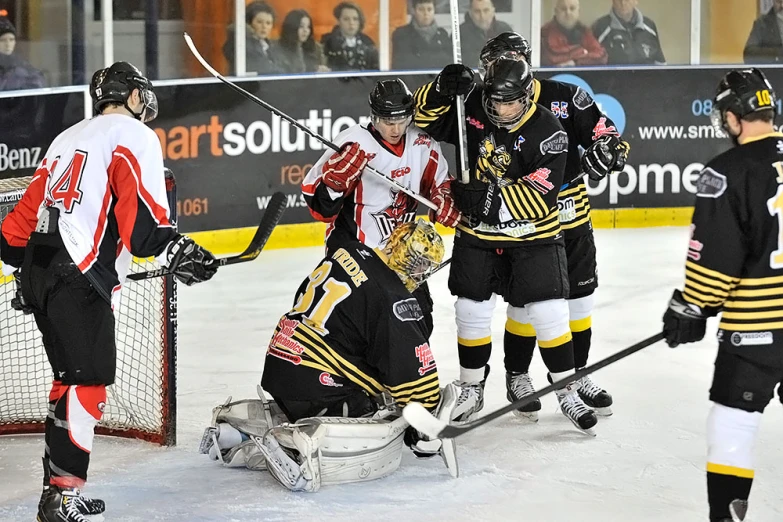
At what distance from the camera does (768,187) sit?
105 inches

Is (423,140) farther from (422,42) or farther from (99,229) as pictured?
(422,42)

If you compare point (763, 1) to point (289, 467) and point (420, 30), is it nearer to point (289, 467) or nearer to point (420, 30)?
point (420, 30)

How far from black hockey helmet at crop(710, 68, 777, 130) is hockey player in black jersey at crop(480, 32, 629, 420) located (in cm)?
117

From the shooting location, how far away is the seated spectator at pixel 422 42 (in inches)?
299

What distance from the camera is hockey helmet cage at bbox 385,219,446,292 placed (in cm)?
335

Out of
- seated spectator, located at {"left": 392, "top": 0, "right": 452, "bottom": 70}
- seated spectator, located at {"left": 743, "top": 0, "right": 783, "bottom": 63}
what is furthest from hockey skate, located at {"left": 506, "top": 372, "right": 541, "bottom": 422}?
seated spectator, located at {"left": 743, "top": 0, "right": 783, "bottom": 63}

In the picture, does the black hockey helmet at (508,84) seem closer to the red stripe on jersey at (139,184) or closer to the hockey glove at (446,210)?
the hockey glove at (446,210)

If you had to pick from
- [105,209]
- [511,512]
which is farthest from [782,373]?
[105,209]

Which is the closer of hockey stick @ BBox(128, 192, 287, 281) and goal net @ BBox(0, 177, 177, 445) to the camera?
hockey stick @ BBox(128, 192, 287, 281)

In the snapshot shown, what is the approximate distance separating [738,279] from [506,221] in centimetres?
116

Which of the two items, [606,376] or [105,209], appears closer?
[105,209]

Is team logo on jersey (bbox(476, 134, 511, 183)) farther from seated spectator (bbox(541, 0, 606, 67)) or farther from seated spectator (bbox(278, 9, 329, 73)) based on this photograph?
seated spectator (bbox(541, 0, 606, 67))

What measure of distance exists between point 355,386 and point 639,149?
4814 mm

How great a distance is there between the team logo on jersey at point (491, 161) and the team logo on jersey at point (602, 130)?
38 cm
